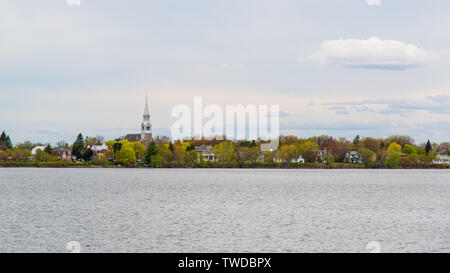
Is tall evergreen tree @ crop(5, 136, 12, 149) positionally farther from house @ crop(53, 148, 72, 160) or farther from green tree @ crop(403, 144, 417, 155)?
green tree @ crop(403, 144, 417, 155)

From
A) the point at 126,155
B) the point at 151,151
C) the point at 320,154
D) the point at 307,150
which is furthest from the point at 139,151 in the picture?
the point at 320,154

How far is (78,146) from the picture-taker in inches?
6545

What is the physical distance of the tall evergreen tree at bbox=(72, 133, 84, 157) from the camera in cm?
16388

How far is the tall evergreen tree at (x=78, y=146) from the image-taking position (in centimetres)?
16388

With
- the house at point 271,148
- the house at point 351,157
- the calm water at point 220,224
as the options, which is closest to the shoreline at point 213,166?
the house at point 271,148

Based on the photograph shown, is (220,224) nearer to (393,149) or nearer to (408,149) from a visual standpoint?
(393,149)

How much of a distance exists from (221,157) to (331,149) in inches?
1713

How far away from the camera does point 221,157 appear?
162 m

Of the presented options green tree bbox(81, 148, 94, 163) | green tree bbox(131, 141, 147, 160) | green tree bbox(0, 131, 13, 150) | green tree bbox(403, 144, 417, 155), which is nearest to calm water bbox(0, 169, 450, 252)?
green tree bbox(131, 141, 147, 160)

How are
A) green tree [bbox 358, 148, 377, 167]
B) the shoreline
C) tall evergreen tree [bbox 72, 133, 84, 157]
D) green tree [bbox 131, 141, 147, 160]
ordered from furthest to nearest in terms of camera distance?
green tree [bbox 131, 141, 147, 160]
the shoreline
green tree [bbox 358, 148, 377, 167]
tall evergreen tree [bbox 72, 133, 84, 157]

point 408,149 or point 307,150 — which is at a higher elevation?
point 408,149
